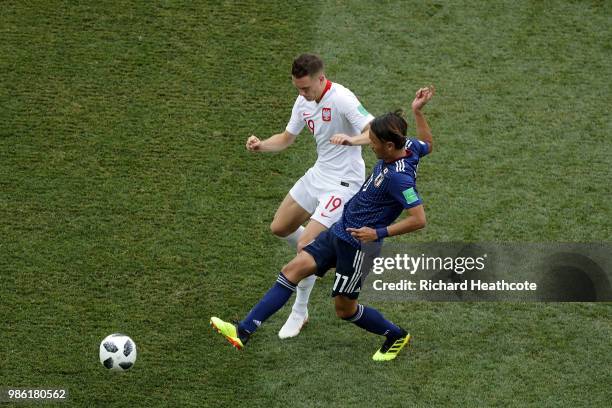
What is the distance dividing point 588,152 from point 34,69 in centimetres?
545

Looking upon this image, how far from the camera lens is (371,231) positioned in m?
6.52

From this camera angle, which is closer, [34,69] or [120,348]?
[120,348]

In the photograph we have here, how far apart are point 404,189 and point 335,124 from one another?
1.03 metres

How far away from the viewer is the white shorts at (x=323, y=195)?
24.0ft

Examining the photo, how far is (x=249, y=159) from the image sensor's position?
30.3 ft

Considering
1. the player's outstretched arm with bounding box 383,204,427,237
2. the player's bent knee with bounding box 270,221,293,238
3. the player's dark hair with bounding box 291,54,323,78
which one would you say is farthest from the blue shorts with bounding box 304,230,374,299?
the player's dark hair with bounding box 291,54,323,78

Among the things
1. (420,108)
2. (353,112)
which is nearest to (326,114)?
(353,112)

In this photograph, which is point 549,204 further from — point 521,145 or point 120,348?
point 120,348

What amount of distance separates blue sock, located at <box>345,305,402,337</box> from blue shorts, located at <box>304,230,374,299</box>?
0.21 m

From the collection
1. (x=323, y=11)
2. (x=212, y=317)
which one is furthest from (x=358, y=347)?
(x=323, y=11)

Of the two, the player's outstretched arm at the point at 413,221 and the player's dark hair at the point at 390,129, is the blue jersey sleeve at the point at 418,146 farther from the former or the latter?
the player's outstretched arm at the point at 413,221

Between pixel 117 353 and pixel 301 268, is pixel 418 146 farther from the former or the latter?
pixel 117 353

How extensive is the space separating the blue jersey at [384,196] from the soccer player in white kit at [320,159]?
0.40 metres

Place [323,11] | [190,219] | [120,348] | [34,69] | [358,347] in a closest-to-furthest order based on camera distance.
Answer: [120,348], [358,347], [190,219], [34,69], [323,11]
